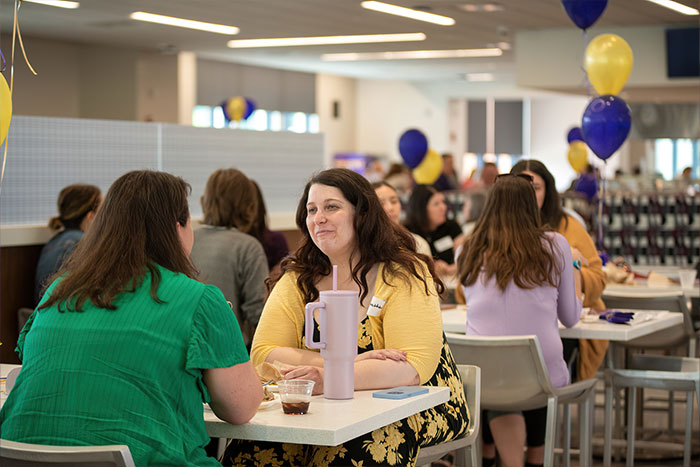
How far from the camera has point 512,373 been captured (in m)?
3.42

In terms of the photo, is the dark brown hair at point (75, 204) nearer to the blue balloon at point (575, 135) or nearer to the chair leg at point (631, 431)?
the chair leg at point (631, 431)

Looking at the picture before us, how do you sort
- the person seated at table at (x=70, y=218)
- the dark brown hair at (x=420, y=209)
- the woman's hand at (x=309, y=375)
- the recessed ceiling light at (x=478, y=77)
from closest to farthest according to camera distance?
the woman's hand at (x=309, y=375)
the person seated at table at (x=70, y=218)
the dark brown hair at (x=420, y=209)
the recessed ceiling light at (x=478, y=77)

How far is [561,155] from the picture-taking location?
73.3ft

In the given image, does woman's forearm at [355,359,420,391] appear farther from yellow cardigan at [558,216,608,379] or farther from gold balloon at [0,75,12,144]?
yellow cardigan at [558,216,608,379]

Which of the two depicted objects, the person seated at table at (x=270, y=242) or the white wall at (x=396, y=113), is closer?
the person seated at table at (x=270, y=242)

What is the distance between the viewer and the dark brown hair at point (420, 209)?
6246 mm

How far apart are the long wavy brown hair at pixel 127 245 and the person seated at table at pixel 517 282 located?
1735 mm

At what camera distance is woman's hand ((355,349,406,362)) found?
251 centimetres

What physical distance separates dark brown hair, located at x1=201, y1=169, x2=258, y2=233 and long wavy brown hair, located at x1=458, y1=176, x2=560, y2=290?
123cm

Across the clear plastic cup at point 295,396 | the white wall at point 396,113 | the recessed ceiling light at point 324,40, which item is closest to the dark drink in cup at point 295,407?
the clear plastic cup at point 295,396

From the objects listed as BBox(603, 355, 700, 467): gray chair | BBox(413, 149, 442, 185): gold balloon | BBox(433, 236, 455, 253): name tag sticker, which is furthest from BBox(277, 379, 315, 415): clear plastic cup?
BBox(413, 149, 442, 185): gold balloon

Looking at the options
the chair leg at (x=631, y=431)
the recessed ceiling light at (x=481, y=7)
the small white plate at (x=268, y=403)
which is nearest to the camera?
the small white plate at (x=268, y=403)

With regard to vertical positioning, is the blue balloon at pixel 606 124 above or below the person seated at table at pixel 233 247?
above

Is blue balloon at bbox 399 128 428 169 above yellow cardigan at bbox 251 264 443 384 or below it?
above
